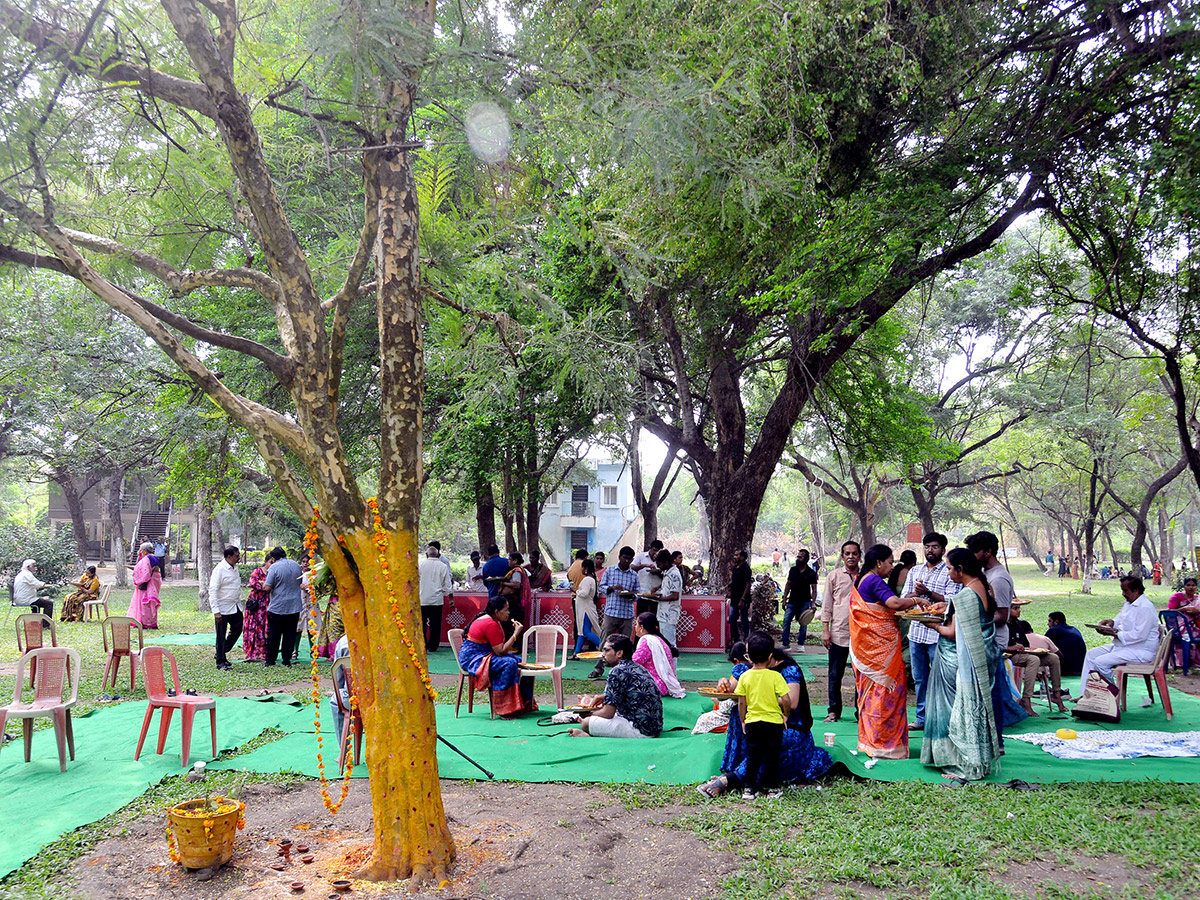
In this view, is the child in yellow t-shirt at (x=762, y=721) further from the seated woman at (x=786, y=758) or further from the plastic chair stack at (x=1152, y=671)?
the plastic chair stack at (x=1152, y=671)

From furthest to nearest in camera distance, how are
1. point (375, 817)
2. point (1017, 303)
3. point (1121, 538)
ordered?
point (1121, 538) < point (1017, 303) < point (375, 817)

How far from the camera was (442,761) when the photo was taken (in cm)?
684

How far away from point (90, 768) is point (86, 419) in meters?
18.3

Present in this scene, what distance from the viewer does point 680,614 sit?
13.9 m

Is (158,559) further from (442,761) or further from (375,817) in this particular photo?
(375,817)

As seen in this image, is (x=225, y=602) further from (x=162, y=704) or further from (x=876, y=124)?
(x=876, y=124)

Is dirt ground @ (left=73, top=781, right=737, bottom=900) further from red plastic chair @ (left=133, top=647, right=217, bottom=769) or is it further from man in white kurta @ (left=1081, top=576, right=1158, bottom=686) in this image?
man in white kurta @ (left=1081, top=576, right=1158, bottom=686)

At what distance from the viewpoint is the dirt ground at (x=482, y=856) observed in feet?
14.6

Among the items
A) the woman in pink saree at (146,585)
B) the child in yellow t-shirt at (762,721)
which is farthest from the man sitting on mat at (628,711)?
the woman in pink saree at (146,585)

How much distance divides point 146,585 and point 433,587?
4921 millimetres

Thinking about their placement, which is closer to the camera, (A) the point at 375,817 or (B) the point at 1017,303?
(A) the point at 375,817

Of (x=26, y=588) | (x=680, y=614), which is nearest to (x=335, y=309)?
(x=680, y=614)

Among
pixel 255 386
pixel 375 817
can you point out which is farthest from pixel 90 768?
pixel 255 386

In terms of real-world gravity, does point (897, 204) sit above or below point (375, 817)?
above
